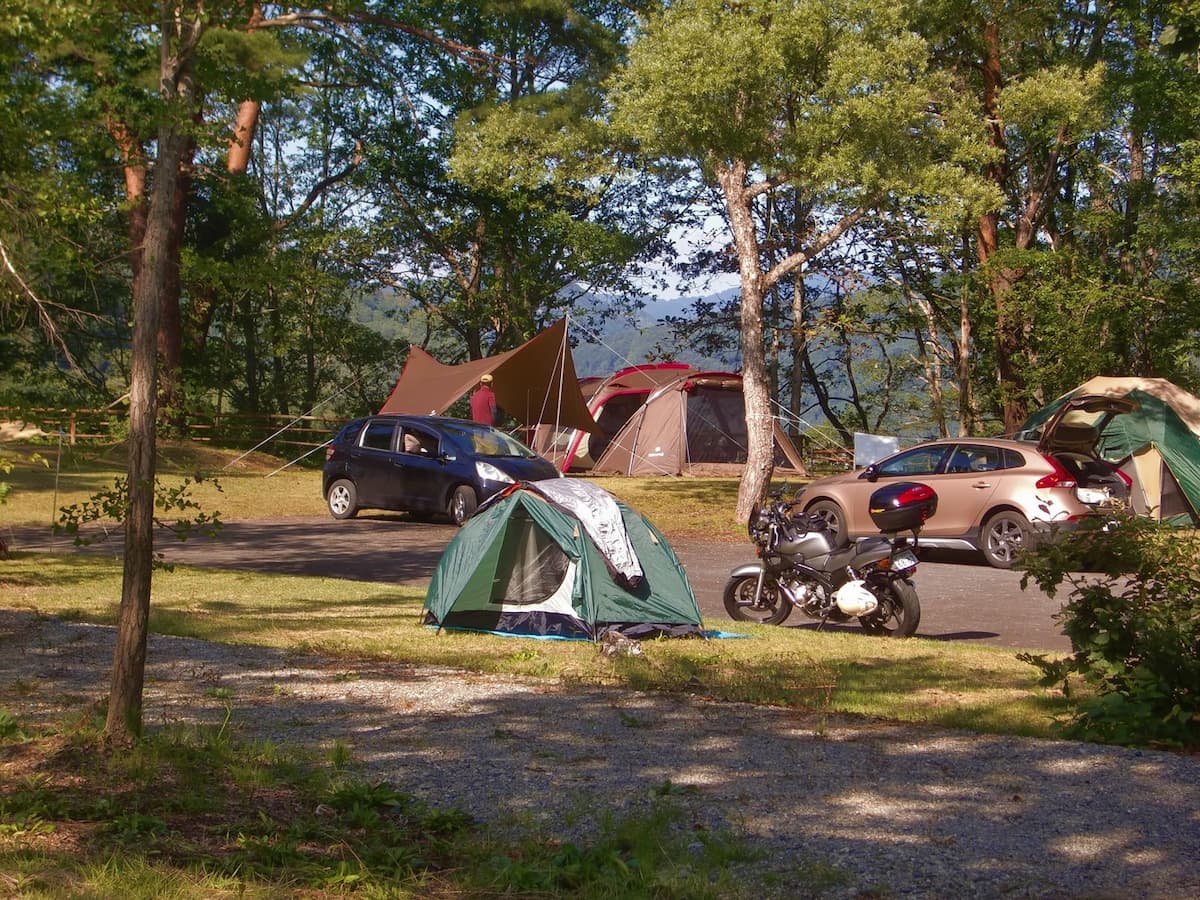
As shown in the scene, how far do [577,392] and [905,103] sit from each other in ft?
29.7

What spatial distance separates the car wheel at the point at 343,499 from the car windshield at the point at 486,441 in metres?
1.77

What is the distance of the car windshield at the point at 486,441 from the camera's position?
1770cm

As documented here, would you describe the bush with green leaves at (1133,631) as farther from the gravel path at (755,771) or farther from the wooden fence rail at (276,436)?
the wooden fence rail at (276,436)

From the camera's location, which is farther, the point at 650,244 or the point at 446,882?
the point at 650,244

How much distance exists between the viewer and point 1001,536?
46.4 ft

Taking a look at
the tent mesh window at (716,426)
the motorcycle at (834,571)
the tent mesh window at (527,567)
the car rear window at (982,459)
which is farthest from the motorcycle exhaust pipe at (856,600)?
the tent mesh window at (716,426)

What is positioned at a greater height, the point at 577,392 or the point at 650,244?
the point at 650,244

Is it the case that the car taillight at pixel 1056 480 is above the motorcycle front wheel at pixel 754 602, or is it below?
above

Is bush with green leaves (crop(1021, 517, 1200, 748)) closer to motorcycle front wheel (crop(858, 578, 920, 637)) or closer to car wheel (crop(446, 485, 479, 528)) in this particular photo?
motorcycle front wheel (crop(858, 578, 920, 637))

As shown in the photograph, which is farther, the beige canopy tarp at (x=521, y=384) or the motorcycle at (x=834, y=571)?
the beige canopy tarp at (x=521, y=384)

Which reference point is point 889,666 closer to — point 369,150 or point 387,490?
point 387,490

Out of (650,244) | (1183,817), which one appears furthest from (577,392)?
(1183,817)

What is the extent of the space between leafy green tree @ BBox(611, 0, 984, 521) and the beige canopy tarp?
19.1ft

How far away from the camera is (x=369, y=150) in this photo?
33.7 meters
